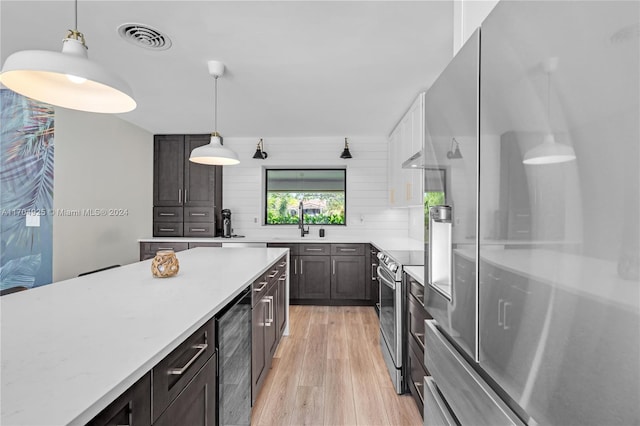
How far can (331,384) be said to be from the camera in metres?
2.25

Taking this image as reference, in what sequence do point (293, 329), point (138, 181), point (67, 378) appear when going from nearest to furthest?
1. point (67, 378)
2. point (293, 329)
3. point (138, 181)

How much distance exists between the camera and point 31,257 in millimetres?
2865

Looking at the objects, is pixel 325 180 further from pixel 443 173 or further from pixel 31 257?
pixel 443 173

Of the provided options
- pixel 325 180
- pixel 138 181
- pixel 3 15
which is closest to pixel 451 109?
pixel 3 15

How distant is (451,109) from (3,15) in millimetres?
2814

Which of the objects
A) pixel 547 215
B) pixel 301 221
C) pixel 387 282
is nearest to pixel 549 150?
pixel 547 215

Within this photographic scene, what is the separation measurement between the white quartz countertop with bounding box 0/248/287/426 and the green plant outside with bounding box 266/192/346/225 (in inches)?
128

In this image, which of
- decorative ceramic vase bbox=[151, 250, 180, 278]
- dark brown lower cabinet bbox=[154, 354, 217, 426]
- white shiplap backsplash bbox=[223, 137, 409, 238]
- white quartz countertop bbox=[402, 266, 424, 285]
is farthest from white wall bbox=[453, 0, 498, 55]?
white shiplap backsplash bbox=[223, 137, 409, 238]

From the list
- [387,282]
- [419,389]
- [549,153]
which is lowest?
[419,389]

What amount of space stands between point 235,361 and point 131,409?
31.9 inches

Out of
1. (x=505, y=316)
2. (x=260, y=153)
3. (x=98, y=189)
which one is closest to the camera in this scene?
(x=505, y=316)

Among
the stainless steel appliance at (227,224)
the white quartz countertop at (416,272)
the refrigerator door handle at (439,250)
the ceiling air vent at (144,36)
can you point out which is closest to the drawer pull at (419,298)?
the white quartz countertop at (416,272)

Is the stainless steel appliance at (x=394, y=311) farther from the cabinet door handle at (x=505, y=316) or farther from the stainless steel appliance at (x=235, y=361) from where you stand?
the cabinet door handle at (x=505, y=316)

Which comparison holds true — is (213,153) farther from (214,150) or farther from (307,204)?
(307,204)
